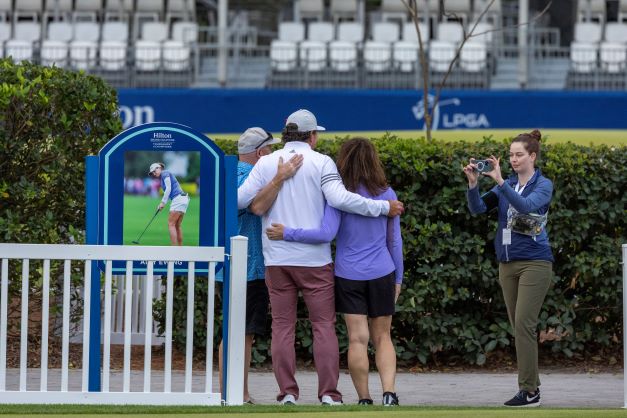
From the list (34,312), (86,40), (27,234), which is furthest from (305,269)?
(86,40)

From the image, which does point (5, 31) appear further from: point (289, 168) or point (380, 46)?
point (289, 168)

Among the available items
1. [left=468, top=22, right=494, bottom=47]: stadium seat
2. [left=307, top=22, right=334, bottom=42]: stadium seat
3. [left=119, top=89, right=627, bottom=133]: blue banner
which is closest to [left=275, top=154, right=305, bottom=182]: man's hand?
[left=119, top=89, right=627, bottom=133]: blue banner

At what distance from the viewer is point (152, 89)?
23.3 meters

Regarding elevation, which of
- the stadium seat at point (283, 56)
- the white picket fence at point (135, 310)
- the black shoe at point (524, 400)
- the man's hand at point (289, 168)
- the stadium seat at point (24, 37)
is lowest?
the black shoe at point (524, 400)

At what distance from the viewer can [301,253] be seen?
291 inches

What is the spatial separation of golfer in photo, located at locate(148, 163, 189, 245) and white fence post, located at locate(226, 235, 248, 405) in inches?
32.6

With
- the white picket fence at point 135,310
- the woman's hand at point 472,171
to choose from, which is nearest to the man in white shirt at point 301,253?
the woman's hand at point 472,171

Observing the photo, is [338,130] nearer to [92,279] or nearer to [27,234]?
[27,234]

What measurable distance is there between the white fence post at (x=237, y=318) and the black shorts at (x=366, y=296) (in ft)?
2.25

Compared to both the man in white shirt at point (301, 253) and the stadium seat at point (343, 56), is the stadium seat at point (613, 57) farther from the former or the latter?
the man in white shirt at point (301, 253)

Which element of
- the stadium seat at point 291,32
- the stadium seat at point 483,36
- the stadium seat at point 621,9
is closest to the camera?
the stadium seat at point 483,36

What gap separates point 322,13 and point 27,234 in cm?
1975

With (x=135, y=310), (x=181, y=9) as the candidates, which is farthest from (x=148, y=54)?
(x=135, y=310)

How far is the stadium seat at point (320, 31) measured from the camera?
2617cm
